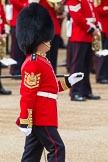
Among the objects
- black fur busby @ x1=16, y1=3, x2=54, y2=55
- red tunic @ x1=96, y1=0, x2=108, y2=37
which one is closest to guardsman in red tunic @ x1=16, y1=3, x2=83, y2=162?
black fur busby @ x1=16, y1=3, x2=54, y2=55

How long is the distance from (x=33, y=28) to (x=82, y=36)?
10.9 ft

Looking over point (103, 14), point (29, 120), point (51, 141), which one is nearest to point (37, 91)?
point (29, 120)

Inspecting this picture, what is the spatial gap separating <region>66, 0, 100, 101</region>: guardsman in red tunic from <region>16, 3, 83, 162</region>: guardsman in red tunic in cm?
299

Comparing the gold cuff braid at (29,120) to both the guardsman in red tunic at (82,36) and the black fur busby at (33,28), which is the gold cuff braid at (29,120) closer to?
the black fur busby at (33,28)

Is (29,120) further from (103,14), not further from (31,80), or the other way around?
(103,14)

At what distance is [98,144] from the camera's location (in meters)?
6.13

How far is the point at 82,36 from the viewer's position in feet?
26.4

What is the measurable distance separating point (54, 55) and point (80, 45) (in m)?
0.78

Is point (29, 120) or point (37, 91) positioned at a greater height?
point (37, 91)

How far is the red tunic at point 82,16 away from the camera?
307 inches

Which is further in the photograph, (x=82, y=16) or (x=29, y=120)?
(x=82, y=16)

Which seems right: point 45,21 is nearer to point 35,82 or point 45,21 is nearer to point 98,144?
point 35,82

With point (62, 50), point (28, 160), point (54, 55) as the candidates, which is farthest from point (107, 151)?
point (62, 50)

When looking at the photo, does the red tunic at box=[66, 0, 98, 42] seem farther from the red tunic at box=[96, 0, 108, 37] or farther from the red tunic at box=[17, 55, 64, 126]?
the red tunic at box=[17, 55, 64, 126]
